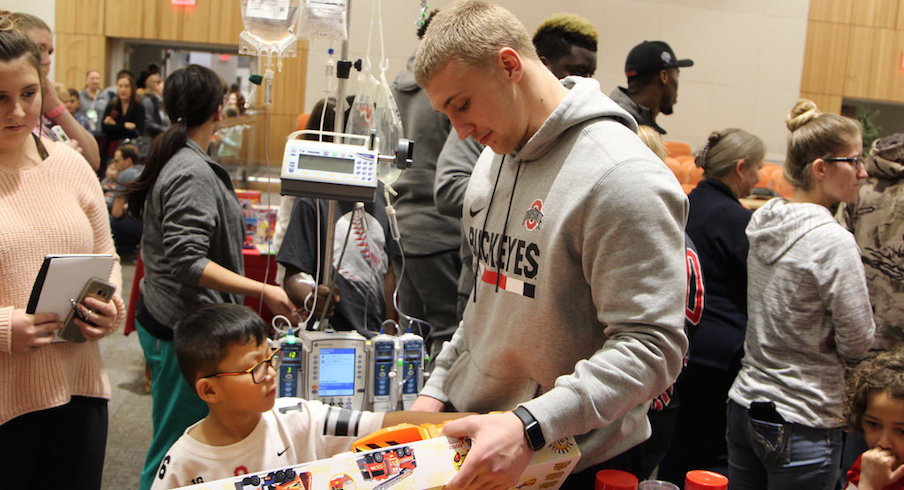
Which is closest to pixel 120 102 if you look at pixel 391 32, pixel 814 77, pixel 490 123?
pixel 391 32

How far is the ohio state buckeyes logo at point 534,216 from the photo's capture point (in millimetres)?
1308

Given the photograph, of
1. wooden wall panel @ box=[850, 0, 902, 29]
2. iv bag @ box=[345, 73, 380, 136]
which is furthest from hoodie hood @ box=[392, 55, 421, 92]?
wooden wall panel @ box=[850, 0, 902, 29]

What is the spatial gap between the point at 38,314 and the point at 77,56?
11342 mm

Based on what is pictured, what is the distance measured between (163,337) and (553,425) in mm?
1772

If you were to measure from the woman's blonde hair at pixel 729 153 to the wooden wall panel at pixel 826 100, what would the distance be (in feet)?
33.0

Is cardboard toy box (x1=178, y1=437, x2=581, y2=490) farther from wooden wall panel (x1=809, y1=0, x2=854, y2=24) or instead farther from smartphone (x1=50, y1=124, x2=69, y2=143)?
wooden wall panel (x1=809, y1=0, x2=854, y2=24)

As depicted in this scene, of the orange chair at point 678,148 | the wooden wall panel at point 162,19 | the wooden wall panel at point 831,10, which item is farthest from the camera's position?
the wooden wall panel at point 831,10

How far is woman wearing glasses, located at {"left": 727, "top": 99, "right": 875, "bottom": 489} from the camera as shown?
215cm

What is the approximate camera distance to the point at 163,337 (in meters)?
2.53

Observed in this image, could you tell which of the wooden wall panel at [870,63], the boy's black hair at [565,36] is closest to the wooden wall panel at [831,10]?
the wooden wall panel at [870,63]

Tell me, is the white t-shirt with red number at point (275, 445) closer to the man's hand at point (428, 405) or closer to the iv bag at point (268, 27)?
the man's hand at point (428, 405)

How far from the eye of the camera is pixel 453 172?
2.49 meters

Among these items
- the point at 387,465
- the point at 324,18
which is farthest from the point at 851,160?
the point at 387,465

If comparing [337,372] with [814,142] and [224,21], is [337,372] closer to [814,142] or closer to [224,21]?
[814,142]
